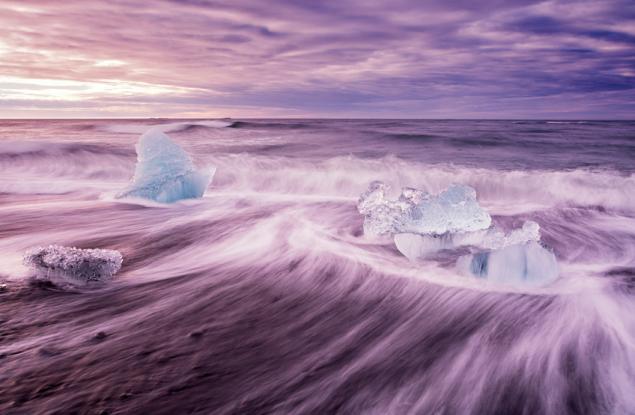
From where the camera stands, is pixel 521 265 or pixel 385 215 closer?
pixel 521 265

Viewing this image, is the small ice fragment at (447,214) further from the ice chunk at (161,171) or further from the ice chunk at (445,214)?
the ice chunk at (161,171)

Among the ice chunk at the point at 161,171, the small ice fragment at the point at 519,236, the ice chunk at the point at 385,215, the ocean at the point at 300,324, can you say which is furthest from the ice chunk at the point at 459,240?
the ice chunk at the point at 161,171

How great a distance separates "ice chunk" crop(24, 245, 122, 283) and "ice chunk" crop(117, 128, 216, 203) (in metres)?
3.50

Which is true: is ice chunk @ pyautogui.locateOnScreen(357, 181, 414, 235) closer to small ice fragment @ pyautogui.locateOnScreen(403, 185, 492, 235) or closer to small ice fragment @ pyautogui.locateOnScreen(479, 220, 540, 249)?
small ice fragment @ pyautogui.locateOnScreen(403, 185, 492, 235)

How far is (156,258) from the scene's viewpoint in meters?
4.46

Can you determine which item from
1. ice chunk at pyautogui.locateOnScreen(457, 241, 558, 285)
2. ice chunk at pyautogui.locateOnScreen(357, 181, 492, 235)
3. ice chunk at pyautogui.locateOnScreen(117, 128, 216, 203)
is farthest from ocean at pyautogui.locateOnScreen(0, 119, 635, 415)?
ice chunk at pyautogui.locateOnScreen(117, 128, 216, 203)

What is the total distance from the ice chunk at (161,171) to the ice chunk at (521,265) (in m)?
5.23

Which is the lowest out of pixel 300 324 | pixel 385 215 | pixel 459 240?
pixel 300 324

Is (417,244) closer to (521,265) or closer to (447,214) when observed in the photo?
(447,214)

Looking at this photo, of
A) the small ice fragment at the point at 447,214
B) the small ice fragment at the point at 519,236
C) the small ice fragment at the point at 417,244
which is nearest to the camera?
the small ice fragment at the point at 519,236

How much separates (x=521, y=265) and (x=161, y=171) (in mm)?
5831

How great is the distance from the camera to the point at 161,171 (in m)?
7.13

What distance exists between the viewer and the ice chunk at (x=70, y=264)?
3.46 metres

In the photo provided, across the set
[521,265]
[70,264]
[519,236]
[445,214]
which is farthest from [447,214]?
[70,264]
